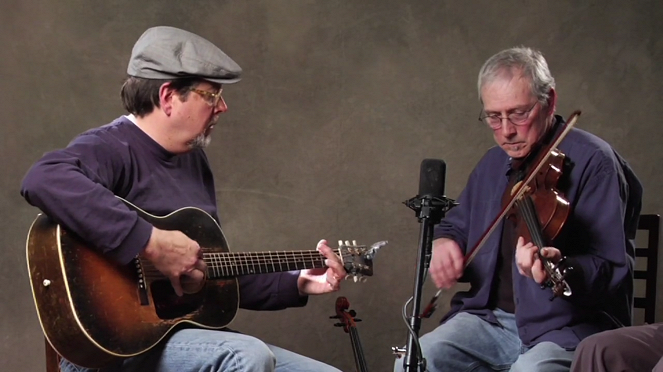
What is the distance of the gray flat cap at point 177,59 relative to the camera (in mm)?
2318

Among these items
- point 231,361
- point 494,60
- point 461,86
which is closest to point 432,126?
point 461,86

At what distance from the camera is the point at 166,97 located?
234 centimetres

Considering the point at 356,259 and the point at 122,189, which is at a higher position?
the point at 122,189

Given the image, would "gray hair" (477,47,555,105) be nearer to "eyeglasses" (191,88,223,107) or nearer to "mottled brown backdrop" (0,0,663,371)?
"eyeglasses" (191,88,223,107)

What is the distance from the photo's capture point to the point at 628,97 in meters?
3.95

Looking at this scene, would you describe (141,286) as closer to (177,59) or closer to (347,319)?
(177,59)

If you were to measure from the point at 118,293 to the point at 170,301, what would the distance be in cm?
18

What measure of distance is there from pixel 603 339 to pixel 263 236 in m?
1.95

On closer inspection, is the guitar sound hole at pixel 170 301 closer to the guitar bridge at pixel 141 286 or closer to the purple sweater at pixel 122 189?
the guitar bridge at pixel 141 286

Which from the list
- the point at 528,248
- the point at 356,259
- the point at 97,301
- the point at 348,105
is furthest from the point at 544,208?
the point at 348,105

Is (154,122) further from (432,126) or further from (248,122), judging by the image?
(432,126)

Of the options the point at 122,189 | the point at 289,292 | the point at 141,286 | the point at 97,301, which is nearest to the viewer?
the point at 97,301

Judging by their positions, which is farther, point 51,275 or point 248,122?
point 248,122

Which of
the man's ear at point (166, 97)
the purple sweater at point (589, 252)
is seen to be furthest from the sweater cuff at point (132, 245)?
the purple sweater at point (589, 252)
